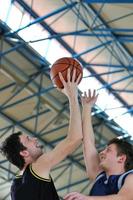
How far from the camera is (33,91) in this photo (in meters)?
18.3

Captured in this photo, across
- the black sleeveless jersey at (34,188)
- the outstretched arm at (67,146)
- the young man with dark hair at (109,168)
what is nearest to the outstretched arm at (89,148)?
the young man with dark hair at (109,168)

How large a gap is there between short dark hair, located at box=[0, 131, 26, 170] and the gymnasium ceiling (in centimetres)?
1005

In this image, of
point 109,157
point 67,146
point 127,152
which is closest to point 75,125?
point 67,146

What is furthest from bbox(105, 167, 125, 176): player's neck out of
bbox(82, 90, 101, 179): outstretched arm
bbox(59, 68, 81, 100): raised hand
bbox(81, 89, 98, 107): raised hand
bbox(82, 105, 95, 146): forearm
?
bbox(81, 89, 98, 107): raised hand

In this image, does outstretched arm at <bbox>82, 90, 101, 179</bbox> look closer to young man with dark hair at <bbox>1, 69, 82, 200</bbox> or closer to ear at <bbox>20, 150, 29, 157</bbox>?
young man with dark hair at <bbox>1, 69, 82, 200</bbox>

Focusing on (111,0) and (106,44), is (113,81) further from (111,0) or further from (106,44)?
(111,0)

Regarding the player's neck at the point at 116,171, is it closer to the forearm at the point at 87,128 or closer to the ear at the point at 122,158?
the ear at the point at 122,158

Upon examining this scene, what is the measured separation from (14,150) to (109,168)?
39.0 inches

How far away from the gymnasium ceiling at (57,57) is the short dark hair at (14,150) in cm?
1005

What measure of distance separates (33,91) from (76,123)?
13.7 meters

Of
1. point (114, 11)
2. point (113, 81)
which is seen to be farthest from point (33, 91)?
point (114, 11)

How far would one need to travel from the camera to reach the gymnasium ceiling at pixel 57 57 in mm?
15562

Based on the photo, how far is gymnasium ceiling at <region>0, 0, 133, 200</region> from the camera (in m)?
15.6

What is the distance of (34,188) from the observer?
14.9ft
